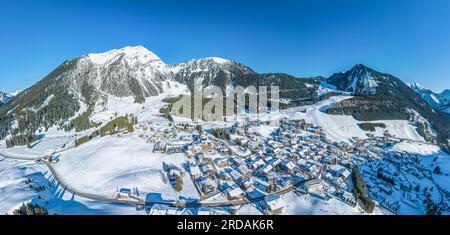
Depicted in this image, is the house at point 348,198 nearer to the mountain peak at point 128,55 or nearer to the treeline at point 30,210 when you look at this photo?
the treeline at point 30,210

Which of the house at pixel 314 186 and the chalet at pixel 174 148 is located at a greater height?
the chalet at pixel 174 148

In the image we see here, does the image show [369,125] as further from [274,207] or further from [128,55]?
[128,55]

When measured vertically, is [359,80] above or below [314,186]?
above

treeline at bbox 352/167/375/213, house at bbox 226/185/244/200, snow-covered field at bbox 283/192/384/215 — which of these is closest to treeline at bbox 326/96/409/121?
treeline at bbox 352/167/375/213

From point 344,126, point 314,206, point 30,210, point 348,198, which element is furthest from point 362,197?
point 344,126

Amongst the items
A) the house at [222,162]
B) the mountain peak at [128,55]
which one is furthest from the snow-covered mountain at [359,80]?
the mountain peak at [128,55]
